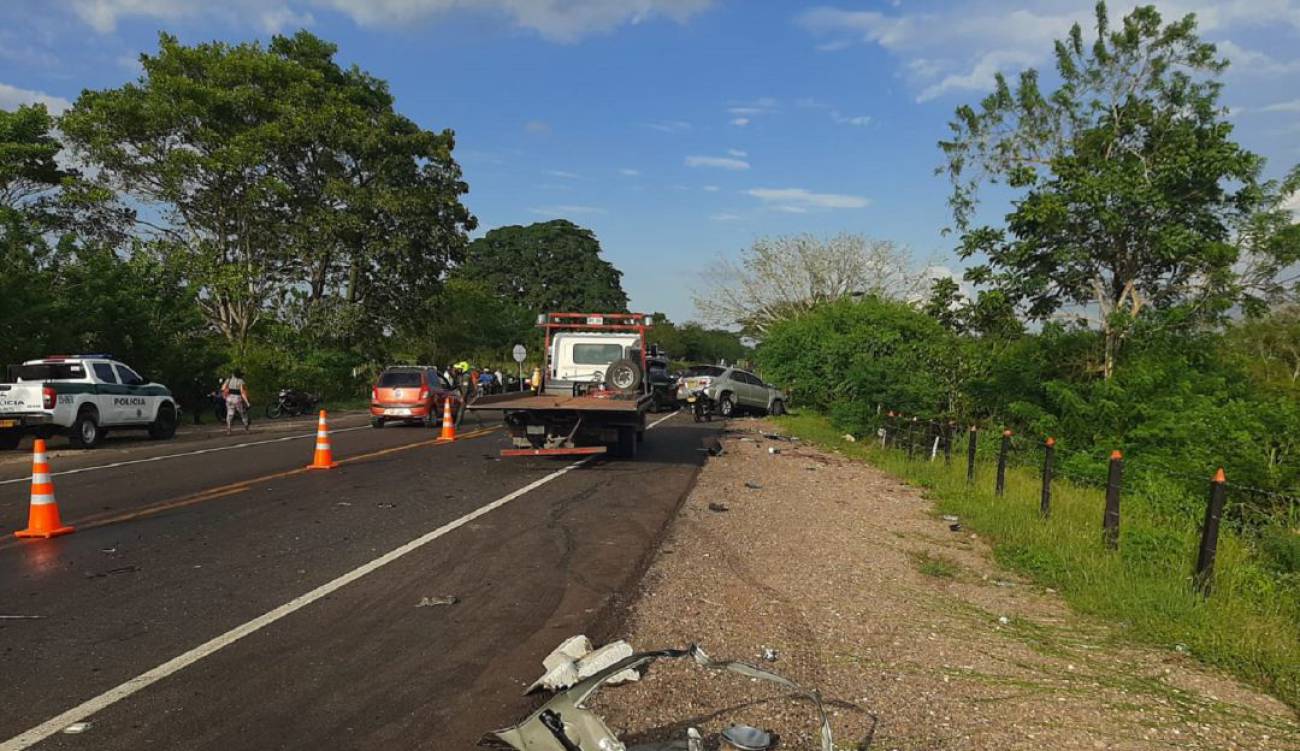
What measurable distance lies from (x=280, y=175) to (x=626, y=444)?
84.0 feet

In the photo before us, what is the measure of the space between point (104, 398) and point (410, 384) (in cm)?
709

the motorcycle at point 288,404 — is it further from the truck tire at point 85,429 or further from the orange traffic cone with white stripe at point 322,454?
the orange traffic cone with white stripe at point 322,454

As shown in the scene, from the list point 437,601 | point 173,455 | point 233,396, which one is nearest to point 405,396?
point 233,396

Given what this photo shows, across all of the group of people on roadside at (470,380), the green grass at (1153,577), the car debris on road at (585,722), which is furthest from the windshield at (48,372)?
the car debris on road at (585,722)

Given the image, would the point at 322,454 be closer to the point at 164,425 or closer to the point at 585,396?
the point at 585,396

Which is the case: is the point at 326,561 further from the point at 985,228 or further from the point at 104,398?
the point at 985,228

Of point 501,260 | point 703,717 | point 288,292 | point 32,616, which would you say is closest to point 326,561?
point 32,616

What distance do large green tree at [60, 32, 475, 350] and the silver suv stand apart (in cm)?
1460

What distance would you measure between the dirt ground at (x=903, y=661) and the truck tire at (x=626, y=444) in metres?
6.15

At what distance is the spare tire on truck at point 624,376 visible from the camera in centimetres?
1485

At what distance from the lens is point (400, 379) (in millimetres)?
23141

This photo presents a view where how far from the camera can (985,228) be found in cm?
2147

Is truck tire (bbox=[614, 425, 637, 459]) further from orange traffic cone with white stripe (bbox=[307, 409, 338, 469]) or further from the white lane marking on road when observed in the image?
the white lane marking on road

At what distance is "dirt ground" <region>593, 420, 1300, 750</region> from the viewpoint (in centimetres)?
419
